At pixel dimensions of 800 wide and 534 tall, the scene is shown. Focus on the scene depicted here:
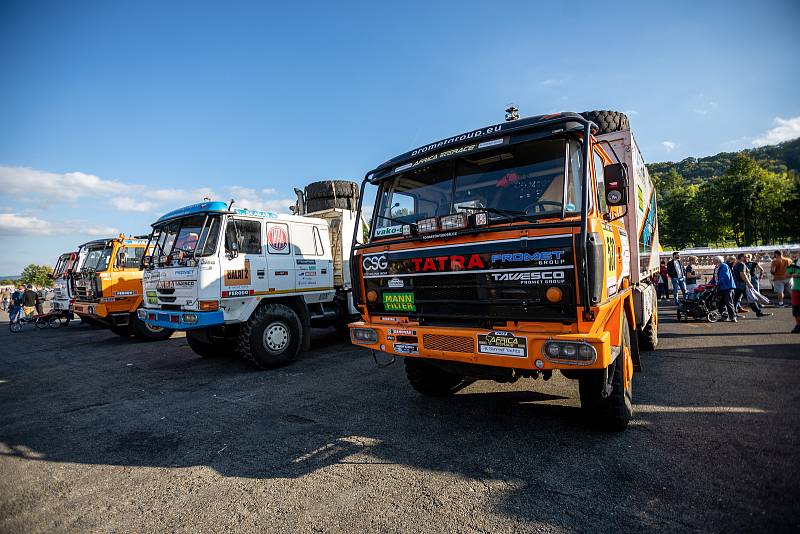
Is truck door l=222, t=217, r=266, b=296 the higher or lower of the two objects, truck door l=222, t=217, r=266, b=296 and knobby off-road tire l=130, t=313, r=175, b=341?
the higher

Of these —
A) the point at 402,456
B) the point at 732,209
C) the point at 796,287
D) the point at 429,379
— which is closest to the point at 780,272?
the point at 796,287

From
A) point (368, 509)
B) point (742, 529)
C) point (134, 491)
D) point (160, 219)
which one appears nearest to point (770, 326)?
point (742, 529)

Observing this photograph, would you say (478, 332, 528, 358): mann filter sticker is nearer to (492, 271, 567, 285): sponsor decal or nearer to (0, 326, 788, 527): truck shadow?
(492, 271, 567, 285): sponsor decal

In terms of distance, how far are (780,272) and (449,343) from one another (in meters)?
12.4

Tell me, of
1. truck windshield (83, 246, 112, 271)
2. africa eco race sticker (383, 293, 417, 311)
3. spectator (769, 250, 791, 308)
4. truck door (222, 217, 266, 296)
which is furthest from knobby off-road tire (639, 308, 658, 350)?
truck windshield (83, 246, 112, 271)

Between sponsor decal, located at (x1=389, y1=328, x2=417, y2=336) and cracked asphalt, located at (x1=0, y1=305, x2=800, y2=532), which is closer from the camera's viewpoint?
cracked asphalt, located at (x1=0, y1=305, x2=800, y2=532)

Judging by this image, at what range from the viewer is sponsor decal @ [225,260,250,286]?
6656mm

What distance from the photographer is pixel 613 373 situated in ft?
11.5

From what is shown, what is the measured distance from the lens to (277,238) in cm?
762

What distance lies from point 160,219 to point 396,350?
5998 mm

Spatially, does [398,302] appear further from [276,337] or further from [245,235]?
A: [245,235]

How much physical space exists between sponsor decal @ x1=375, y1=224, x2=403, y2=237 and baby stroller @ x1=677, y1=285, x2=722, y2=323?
9334 millimetres

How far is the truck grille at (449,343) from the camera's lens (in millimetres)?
3428

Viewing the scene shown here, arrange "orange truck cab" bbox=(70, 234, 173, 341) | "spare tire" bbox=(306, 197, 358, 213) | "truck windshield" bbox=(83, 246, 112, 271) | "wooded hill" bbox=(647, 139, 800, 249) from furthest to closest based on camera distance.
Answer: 1. "wooded hill" bbox=(647, 139, 800, 249)
2. "truck windshield" bbox=(83, 246, 112, 271)
3. "orange truck cab" bbox=(70, 234, 173, 341)
4. "spare tire" bbox=(306, 197, 358, 213)
